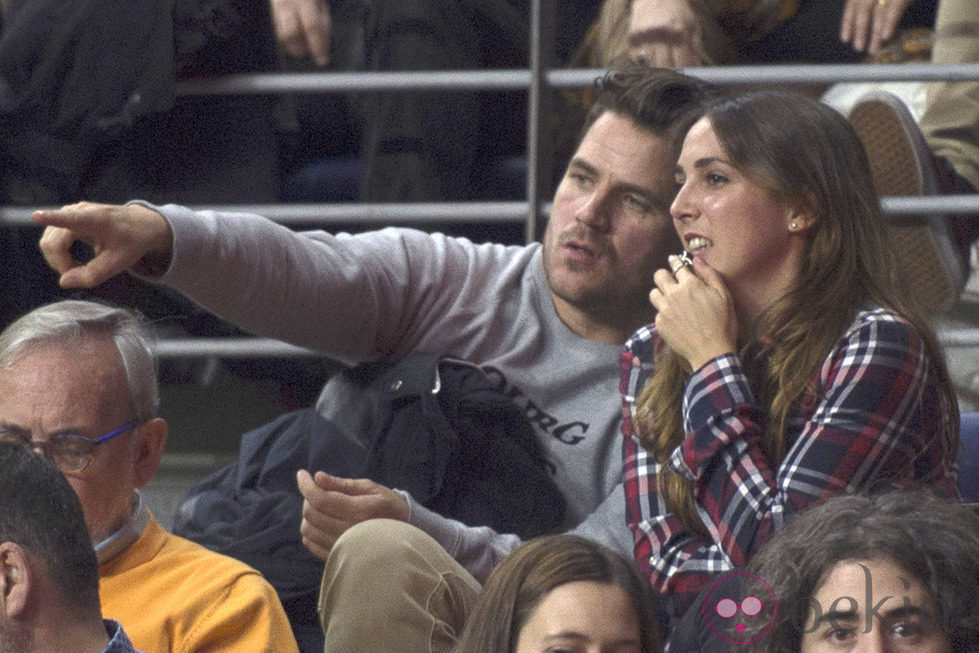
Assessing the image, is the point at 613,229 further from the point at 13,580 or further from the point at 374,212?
the point at 13,580

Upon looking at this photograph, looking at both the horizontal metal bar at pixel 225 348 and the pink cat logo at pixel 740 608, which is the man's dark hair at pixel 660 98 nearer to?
the pink cat logo at pixel 740 608

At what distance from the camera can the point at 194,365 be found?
3.91 meters

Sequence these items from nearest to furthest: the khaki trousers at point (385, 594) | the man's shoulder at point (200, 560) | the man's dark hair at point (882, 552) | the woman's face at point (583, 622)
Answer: the man's dark hair at point (882, 552) < the woman's face at point (583, 622) < the khaki trousers at point (385, 594) < the man's shoulder at point (200, 560)

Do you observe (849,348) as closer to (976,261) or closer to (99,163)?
(976,261)

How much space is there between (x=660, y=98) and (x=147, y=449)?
3.49ft

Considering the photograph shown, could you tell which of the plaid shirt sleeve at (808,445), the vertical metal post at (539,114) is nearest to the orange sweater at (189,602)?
the plaid shirt sleeve at (808,445)

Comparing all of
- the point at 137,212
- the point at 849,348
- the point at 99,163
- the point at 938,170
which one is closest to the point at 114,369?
the point at 137,212

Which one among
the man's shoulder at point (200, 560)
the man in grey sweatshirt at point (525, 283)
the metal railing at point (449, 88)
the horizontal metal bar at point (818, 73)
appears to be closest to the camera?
the man's shoulder at point (200, 560)

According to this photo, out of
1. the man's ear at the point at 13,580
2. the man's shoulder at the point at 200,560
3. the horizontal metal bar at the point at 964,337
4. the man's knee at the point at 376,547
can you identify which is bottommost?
the horizontal metal bar at the point at 964,337

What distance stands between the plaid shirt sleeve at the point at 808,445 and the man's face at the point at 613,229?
506mm

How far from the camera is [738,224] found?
2.33m

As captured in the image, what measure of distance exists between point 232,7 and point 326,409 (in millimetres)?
1236

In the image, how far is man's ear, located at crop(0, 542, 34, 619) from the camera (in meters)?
1.66

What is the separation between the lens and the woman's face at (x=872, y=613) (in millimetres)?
1711
